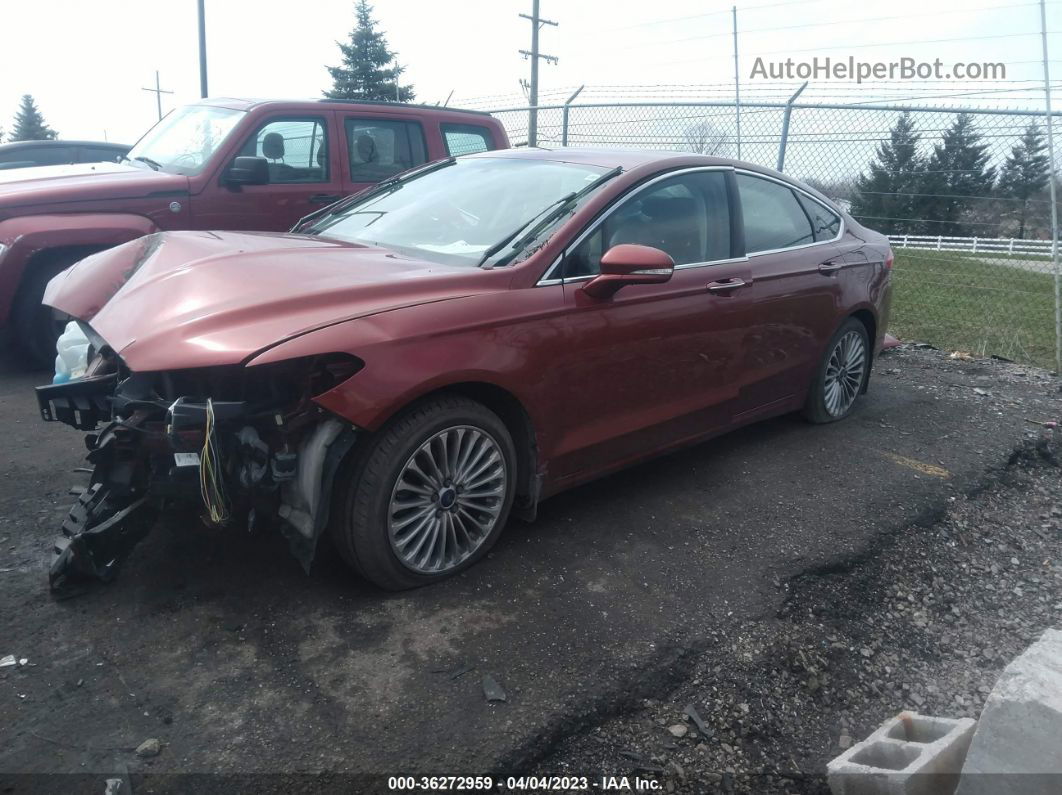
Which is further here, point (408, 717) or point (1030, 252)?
point (1030, 252)

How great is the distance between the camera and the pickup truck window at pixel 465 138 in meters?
7.62

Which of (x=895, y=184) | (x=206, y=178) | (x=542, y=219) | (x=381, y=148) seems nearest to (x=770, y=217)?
(x=542, y=219)

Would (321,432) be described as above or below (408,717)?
above

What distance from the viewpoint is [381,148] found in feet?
23.7

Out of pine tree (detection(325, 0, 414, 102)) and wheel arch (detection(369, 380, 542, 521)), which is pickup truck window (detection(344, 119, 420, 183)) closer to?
wheel arch (detection(369, 380, 542, 521))

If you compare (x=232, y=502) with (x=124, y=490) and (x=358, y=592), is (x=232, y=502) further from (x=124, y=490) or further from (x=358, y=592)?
(x=358, y=592)

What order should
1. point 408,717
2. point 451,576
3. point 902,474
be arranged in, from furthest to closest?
point 902,474 < point 451,576 < point 408,717

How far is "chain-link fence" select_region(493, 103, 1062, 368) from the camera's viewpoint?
7766 millimetres

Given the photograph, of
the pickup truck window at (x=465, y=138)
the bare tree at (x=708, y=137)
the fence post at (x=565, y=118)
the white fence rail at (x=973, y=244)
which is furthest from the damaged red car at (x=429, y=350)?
the fence post at (x=565, y=118)

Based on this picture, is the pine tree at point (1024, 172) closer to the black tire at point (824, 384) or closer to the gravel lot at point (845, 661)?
the black tire at point (824, 384)

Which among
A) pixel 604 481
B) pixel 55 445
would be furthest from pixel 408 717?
pixel 55 445

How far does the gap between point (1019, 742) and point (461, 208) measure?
305cm

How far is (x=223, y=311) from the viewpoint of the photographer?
2.94 metres

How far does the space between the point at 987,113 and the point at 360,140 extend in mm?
5396
